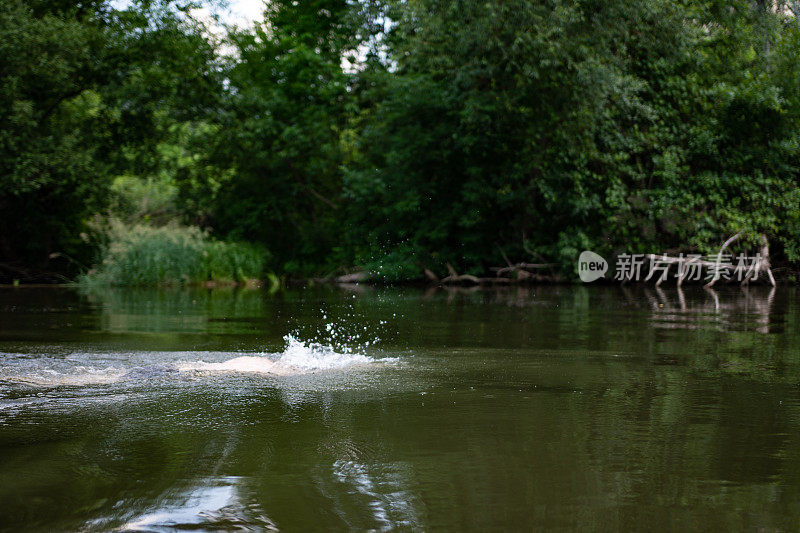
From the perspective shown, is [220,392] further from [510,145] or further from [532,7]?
[510,145]

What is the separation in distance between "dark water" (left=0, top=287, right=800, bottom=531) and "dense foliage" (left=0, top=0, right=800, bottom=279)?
560 inches

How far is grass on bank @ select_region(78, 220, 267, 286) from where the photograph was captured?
24609mm

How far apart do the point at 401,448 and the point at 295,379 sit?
2.46 m

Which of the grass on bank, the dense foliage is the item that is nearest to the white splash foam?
the dense foliage

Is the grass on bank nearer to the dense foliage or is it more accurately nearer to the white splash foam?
the dense foliage

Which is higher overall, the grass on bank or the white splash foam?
the grass on bank

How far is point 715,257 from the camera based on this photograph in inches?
941
